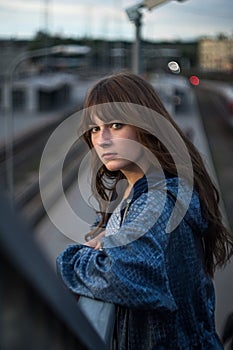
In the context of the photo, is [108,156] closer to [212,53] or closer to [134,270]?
[134,270]

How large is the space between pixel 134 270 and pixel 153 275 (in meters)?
0.02

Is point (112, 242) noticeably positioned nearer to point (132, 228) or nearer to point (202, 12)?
point (132, 228)

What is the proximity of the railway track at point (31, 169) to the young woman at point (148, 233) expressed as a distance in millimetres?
5553

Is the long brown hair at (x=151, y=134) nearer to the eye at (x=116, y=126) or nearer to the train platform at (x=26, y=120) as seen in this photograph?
the eye at (x=116, y=126)

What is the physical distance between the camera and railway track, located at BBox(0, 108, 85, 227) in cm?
904

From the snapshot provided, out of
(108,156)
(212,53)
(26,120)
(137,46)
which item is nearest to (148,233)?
(108,156)

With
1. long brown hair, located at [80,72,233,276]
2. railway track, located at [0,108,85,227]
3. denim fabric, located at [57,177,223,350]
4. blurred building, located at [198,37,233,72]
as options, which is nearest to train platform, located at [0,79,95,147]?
railway track, located at [0,108,85,227]

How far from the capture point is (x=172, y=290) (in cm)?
82

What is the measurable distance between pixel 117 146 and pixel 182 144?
141 millimetres

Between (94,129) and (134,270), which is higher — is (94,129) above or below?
above

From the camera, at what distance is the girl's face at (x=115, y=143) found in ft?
2.83

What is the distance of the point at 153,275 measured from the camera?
0.74 meters

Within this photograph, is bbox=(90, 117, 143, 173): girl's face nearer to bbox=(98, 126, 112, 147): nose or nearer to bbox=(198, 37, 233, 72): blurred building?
bbox=(98, 126, 112, 147): nose

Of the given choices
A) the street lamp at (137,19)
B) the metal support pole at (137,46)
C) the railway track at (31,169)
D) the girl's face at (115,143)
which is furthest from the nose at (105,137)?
the railway track at (31,169)
